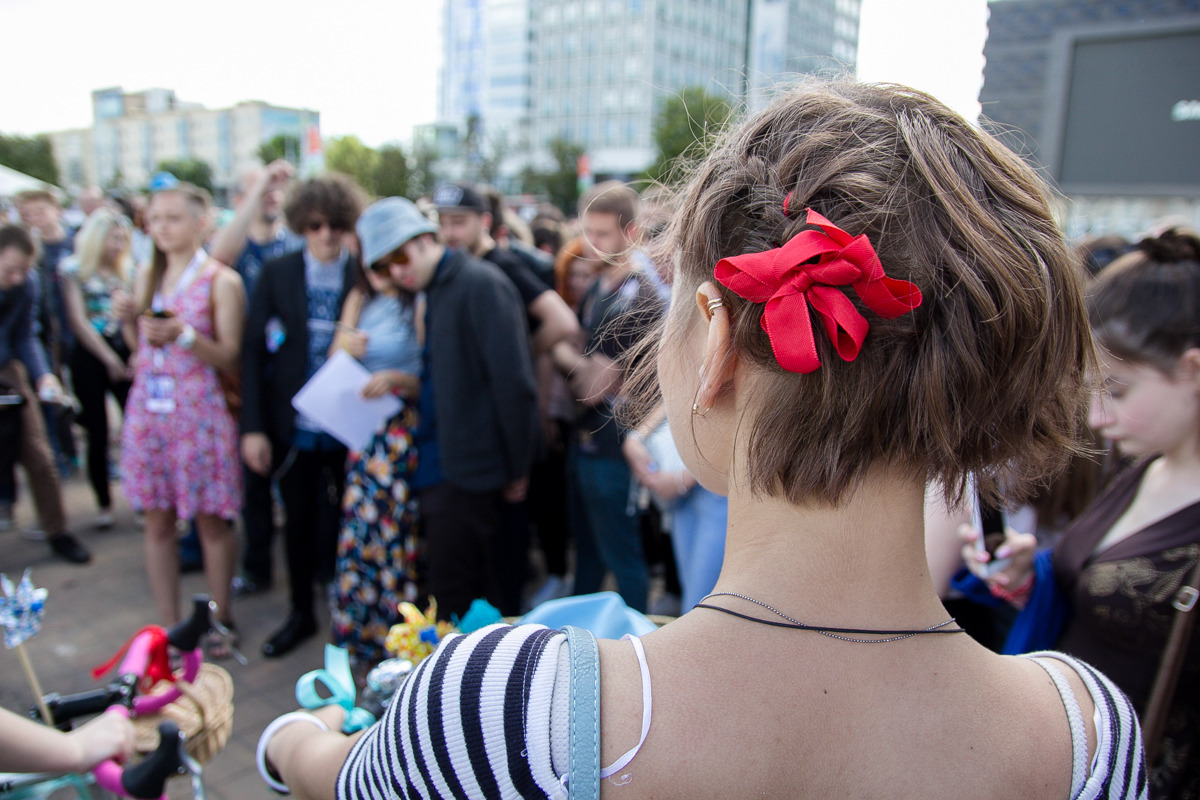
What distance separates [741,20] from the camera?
88000mm

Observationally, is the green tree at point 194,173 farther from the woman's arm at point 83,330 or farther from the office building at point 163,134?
the woman's arm at point 83,330

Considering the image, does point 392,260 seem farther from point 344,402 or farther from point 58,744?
point 58,744

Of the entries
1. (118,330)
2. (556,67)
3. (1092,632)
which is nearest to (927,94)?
(1092,632)

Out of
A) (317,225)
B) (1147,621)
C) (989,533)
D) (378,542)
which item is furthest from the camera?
(317,225)

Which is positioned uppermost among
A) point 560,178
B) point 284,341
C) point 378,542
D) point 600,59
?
point 600,59

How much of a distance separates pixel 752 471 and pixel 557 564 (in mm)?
3755

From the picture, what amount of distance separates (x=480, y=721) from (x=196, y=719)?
1.28m

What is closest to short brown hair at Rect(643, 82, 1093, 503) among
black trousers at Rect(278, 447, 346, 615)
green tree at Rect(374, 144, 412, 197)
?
black trousers at Rect(278, 447, 346, 615)

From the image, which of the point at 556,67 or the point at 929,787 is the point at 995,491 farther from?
the point at 556,67

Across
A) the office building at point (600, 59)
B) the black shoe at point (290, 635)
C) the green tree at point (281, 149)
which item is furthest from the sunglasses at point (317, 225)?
the office building at point (600, 59)

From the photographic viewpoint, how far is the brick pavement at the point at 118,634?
2.82m

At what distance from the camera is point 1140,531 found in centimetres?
166

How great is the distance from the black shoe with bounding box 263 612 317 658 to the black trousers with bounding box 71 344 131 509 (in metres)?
2.32

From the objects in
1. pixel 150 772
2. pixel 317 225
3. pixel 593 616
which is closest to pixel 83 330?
pixel 317 225
